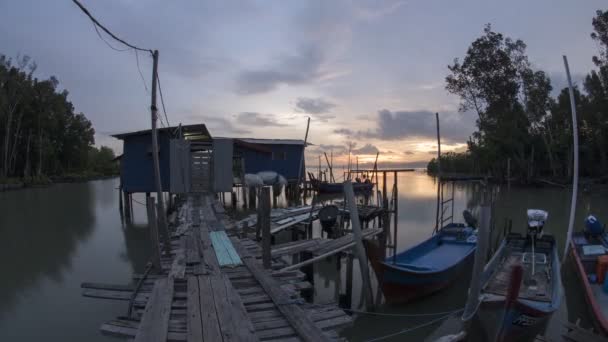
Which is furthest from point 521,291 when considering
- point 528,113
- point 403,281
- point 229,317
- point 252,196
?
point 528,113

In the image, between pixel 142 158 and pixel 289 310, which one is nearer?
pixel 289 310

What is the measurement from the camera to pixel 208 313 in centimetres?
405

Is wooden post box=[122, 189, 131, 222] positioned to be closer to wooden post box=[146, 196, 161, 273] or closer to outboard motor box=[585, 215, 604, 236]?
wooden post box=[146, 196, 161, 273]

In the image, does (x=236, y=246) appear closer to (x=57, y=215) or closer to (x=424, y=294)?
(x=424, y=294)

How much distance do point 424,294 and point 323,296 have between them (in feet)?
8.35

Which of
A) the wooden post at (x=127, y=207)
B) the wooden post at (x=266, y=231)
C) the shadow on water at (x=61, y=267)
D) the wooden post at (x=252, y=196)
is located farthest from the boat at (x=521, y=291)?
the wooden post at (x=127, y=207)

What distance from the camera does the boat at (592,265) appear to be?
243 inches

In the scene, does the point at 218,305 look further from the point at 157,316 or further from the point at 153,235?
the point at 153,235

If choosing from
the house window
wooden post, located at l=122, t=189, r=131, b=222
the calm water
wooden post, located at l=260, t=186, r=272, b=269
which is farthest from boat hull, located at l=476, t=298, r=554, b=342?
the house window

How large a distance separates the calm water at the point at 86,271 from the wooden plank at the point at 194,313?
6.09ft

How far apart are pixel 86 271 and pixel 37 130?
4602 cm

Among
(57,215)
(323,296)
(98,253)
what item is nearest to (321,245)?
(323,296)

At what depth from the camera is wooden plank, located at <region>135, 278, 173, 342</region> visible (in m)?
3.52

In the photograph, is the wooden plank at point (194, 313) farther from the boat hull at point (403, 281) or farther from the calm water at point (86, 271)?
the boat hull at point (403, 281)
